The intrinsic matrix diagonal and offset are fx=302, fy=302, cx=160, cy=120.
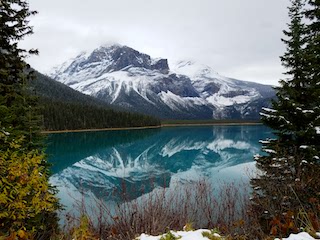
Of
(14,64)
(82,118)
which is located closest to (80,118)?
(82,118)

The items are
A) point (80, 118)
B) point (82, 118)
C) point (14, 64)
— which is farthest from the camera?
point (82, 118)

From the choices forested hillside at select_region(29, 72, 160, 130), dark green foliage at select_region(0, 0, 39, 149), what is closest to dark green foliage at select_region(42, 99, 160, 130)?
forested hillside at select_region(29, 72, 160, 130)

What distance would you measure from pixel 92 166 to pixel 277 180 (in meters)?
34.1

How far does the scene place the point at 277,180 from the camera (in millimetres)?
11875

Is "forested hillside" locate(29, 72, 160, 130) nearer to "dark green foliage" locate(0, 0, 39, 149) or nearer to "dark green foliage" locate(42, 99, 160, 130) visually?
"dark green foliage" locate(42, 99, 160, 130)

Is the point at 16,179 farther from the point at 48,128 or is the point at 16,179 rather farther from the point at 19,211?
the point at 48,128

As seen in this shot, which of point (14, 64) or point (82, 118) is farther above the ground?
point (14, 64)

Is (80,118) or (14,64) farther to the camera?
(80,118)

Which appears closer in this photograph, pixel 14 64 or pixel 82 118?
pixel 14 64

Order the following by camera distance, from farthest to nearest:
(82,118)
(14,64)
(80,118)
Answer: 1. (82,118)
2. (80,118)
3. (14,64)

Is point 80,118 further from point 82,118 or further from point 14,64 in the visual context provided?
point 14,64

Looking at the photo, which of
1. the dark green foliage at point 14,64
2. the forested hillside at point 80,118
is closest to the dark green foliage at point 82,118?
the forested hillside at point 80,118

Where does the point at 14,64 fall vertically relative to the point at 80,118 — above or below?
above

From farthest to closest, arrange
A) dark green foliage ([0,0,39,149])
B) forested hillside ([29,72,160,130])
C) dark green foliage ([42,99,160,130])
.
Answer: dark green foliage ([42,99,160,130]) → forested hillside ([29,72,160,130]) → dark green foliage ([0,0,39,149])
